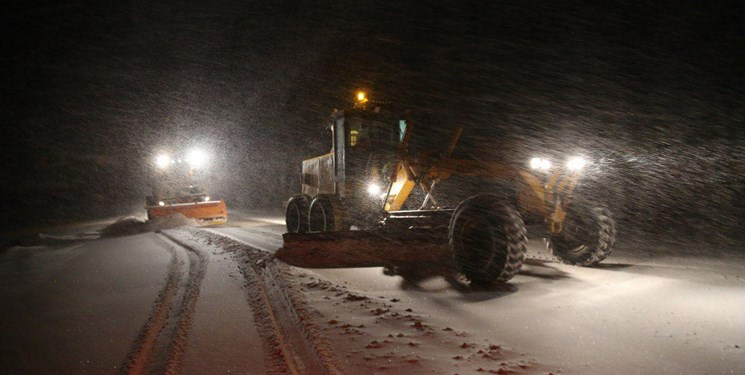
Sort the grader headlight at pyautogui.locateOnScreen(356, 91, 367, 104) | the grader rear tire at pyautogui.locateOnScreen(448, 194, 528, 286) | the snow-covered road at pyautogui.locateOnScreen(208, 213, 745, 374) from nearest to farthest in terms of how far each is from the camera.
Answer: the snow-covered road at pyautogui.locateOnScreen(208, 213, 745, 374) < the grader rear tire at pyautogui.locateOnScreen(448, 194, 528, 286) < the grader headlight at pyautogui.locateOnScreen(356, 91, 367, 104)

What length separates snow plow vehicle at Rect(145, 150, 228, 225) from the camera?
65.6 feet

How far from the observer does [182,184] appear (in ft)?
71.5

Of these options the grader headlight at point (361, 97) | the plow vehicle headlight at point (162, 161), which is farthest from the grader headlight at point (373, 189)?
the plow vehicle headlight at point (162, 161)

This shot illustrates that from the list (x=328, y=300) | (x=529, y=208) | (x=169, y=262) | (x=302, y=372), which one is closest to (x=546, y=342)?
(x=302, y=372)

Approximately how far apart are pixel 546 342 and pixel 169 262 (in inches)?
285

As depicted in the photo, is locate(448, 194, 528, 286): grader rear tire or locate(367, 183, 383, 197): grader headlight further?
locate(367, 183, 383, 197): grader headlight

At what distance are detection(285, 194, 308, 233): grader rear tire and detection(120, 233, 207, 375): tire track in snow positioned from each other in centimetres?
391

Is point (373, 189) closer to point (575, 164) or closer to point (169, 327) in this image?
point (575, 164)

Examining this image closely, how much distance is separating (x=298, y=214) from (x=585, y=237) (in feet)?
23.4

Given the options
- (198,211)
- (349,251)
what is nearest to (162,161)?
(198,211)

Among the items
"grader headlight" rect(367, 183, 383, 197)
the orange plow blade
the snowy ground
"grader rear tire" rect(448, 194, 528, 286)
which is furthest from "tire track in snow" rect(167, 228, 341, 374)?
the orange plow blade

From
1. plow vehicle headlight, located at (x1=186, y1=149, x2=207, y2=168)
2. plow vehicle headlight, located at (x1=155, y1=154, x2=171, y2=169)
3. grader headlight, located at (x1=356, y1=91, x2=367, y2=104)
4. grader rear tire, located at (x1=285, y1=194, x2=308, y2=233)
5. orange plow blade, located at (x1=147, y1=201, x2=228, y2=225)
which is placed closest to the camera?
grader headlight, located at (x1=356, y1=91, x2=367, y2=104)

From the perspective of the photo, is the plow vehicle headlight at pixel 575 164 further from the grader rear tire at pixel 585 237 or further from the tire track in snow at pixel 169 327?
the tire track in snow at pixel 169 327

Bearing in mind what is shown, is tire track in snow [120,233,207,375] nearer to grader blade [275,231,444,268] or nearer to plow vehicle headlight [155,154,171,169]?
grader blade [275,231,444,268]
